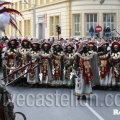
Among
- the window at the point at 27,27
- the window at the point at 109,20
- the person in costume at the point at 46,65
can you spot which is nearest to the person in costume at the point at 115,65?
the person in costume at the point at 46,65

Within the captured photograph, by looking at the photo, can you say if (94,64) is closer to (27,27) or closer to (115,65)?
(115,65)

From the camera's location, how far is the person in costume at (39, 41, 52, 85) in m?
16.3

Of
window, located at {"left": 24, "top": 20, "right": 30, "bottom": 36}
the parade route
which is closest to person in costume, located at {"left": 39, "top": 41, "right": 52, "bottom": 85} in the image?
the parade route

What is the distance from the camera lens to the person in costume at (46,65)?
53.4 feet

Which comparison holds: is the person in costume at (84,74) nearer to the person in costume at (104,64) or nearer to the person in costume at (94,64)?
the person in costume at (94,64)

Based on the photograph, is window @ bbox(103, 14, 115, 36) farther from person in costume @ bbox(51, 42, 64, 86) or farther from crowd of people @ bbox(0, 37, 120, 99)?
person in costume @ bbox(51, 42, 64, 86)

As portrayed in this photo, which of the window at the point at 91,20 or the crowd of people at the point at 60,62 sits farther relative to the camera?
the window at the point at 91,20

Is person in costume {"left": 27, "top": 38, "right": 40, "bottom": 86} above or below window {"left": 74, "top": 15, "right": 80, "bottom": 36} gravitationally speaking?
below

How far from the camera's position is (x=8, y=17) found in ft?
21.5

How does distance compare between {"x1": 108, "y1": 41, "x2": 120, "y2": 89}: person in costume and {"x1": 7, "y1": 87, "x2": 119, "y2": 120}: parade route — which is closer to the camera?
{"x1": 7, "y1": 87, "x2": 119, "y2": 120}: parade route

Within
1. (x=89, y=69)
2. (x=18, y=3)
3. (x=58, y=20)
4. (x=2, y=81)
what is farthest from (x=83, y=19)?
(x=2, y=81)

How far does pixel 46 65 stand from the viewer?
54.0ft

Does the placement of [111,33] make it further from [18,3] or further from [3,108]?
[3,108]

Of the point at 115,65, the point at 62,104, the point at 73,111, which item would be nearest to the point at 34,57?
the point at 115,65
